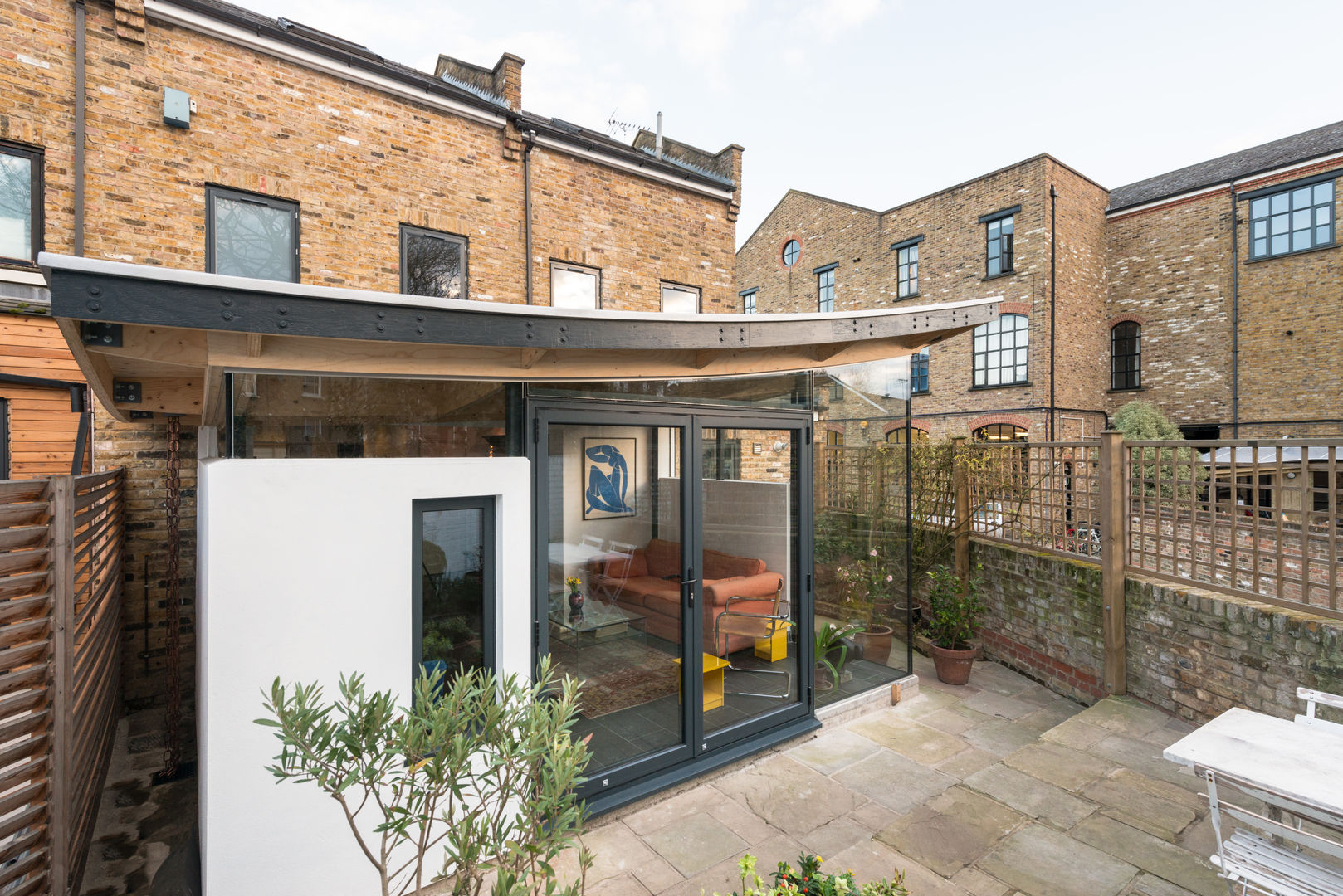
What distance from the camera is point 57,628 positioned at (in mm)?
2303

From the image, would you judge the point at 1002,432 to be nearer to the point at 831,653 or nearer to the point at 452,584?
the point at 831,653

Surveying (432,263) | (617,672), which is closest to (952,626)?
(617,672)

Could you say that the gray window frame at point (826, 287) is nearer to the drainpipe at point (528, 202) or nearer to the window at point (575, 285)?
the window at point (575, 285)

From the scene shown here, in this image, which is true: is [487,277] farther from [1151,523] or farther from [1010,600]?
[1151,523]

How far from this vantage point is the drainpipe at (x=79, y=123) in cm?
473

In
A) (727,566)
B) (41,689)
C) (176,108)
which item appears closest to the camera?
(41,689)

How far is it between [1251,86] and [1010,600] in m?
11.5

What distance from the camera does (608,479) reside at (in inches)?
143

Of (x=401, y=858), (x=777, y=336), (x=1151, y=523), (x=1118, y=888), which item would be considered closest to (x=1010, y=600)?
(x=1151, y=523)

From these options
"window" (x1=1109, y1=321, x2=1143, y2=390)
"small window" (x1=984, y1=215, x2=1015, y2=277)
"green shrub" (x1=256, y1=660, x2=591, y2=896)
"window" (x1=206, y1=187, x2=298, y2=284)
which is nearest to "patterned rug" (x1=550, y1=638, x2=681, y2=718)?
"green shrub" (x1=256, y1=660, x2=591, y2=896)

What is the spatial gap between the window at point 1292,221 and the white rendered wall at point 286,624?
17.7 m

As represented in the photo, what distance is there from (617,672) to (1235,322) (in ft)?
53.9

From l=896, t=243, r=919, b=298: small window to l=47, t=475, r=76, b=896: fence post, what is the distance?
56.8 ft

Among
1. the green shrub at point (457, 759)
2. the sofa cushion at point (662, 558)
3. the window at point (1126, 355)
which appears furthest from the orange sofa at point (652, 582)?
the window at point (1126, 355)
